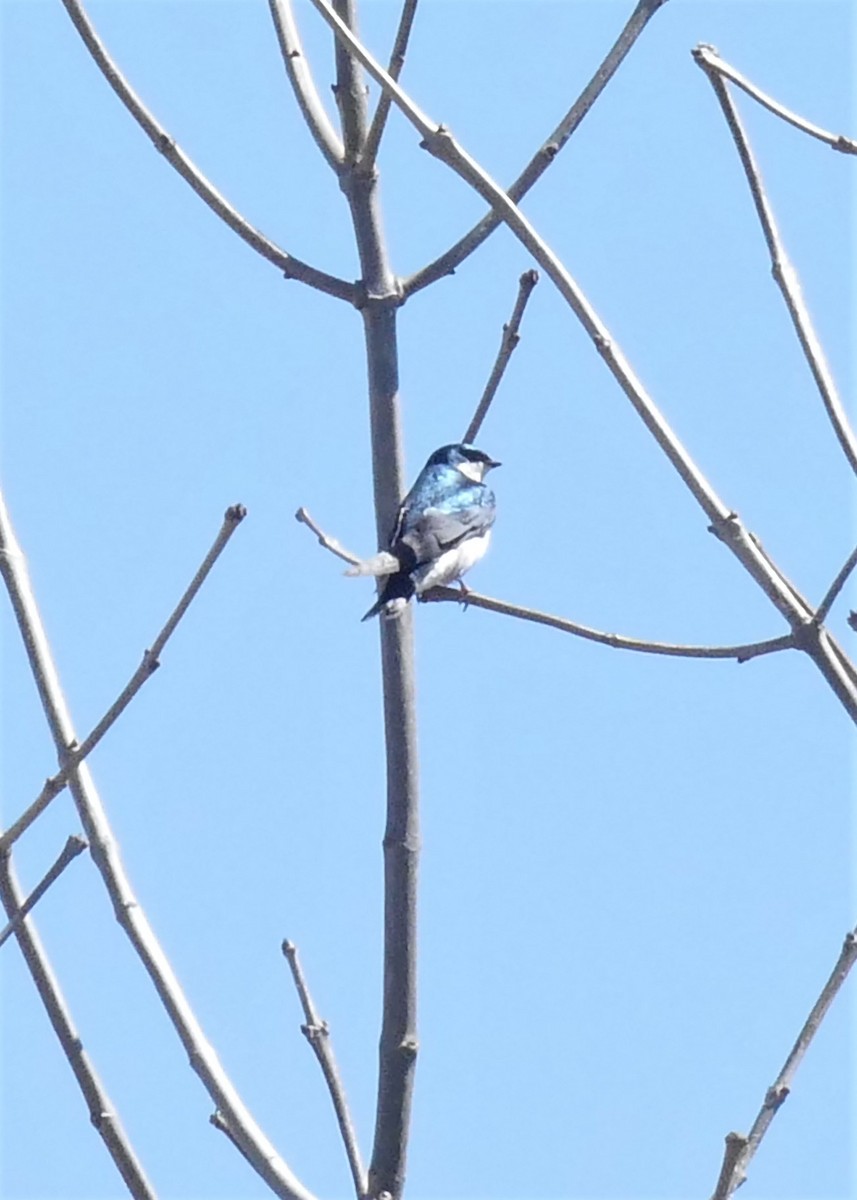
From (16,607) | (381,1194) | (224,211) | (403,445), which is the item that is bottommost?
(381,1194)

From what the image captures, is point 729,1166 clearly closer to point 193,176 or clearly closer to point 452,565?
point 193,176

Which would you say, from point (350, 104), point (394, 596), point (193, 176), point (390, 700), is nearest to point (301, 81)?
point (350, 104)

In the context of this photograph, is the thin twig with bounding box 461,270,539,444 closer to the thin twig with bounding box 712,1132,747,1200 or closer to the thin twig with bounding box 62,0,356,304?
the thin twig with bounding box 62,0,356,304

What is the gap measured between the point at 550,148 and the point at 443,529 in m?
3.99

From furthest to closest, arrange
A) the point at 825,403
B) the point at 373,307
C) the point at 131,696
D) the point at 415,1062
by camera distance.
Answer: the point at 373,307
the point at 415,1062
the point at 131,696
the point at 825,403

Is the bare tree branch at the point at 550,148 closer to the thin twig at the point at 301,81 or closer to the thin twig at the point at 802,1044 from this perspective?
the thin twig at the point at 301,81

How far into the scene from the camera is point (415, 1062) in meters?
3.50

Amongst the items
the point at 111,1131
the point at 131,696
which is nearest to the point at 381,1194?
the point at 111,1131

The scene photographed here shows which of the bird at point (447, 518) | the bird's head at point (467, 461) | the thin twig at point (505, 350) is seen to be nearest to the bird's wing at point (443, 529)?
the bird at point (447, 518)

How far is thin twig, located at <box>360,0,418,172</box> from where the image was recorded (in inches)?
149

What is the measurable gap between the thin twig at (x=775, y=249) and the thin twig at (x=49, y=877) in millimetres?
1325

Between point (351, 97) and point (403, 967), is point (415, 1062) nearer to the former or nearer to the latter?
point (403, 967)

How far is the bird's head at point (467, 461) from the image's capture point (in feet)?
28.6

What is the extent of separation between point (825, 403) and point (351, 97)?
5.95 ft
